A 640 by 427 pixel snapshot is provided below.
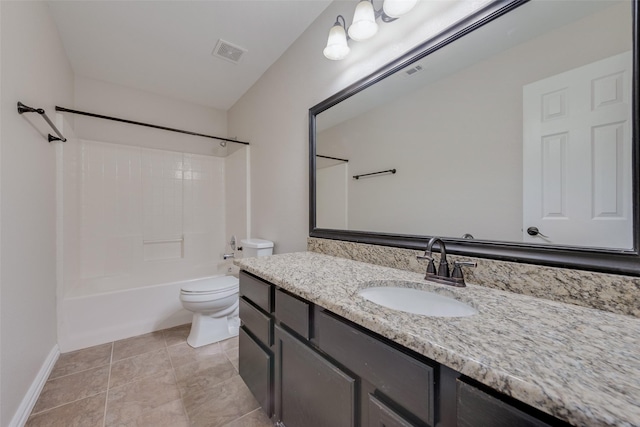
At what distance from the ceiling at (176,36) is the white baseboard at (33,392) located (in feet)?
7.50

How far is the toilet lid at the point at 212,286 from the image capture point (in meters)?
1.96

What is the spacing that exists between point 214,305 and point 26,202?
125cm

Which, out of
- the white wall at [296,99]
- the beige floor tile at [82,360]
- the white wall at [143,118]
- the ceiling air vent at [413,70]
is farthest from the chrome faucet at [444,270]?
the white wall at [143,118]

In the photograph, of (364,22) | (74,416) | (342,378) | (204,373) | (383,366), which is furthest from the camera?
(204,373)

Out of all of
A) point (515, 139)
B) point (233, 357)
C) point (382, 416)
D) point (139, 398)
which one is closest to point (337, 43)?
point (515, 139)

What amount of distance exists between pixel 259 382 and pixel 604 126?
1.58 m

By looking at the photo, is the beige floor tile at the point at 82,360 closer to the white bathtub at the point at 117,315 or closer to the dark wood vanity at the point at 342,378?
the white bathtub at the point at 117,315

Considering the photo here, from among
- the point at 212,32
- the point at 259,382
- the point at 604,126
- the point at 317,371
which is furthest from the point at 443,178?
the point at 212,32

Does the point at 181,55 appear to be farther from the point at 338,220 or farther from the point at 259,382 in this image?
the point at 259,382

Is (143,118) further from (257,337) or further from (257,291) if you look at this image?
(257,337)

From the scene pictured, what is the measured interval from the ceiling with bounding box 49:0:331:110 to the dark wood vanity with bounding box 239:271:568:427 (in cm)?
171

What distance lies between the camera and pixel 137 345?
2008 mm

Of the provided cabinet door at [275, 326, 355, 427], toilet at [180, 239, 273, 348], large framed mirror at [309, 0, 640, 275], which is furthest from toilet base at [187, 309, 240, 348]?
large framed mirror at [309, 0, 640, 275]

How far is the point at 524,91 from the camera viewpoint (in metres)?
0.83
